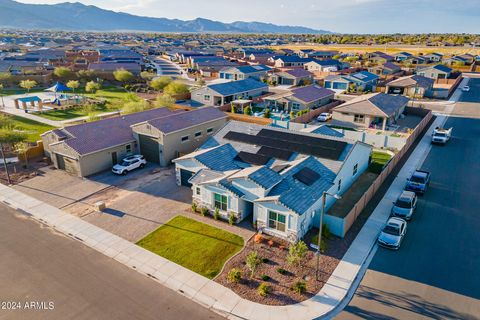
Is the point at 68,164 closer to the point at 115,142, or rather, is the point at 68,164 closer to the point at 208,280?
the point at 115,142

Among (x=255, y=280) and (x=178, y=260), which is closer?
(x=255, y=280)

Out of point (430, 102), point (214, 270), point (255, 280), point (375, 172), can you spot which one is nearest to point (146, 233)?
point (214, 270)

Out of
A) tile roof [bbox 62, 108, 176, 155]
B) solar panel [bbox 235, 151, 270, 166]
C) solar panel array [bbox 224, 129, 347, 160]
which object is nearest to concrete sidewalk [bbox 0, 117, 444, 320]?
solar panel array [bbox 224, 129, 347, 160]

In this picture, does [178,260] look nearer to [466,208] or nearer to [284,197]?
[284,197]

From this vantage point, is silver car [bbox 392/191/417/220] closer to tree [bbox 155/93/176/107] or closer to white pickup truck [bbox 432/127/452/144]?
white pickup truck [bbox 432/127/452/144]

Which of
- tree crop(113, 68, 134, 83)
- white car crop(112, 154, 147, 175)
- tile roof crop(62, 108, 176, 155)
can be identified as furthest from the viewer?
tree crop(113, 68, 134, 83)

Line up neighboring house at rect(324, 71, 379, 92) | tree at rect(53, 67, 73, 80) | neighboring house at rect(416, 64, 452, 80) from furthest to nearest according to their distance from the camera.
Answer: neighboring house at rect(416, 64, 452, 80)
tree at rect(53, 67, 73, 80)
neighboring house at rect(324, 71, 379, 92)
